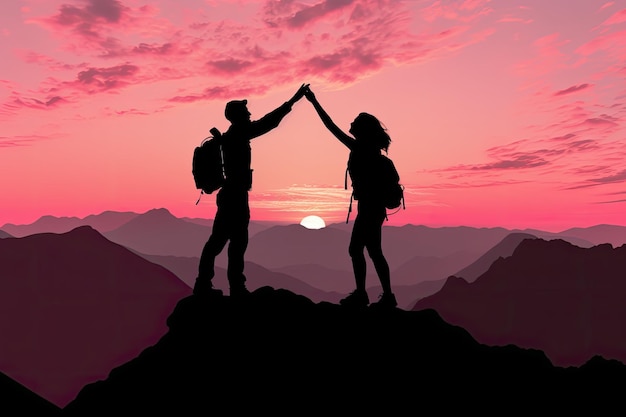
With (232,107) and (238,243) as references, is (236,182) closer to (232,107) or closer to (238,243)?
(238,243)

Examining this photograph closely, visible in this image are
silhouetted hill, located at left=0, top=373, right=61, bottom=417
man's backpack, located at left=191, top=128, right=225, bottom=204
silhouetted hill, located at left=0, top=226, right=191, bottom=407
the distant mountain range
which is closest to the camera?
man's backpack, located at left=191, top=128, right=225, bottom=204

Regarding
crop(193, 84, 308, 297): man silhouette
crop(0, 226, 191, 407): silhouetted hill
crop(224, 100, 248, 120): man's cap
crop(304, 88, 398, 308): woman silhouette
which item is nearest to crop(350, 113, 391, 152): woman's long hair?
crop(304, 88, 398, 308): woman silhouette

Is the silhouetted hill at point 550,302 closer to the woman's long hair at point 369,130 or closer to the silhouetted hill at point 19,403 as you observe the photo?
the silhouetted hill at point 19,403

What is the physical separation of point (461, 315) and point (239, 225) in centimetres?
11849

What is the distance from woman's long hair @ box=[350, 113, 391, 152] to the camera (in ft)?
31.3

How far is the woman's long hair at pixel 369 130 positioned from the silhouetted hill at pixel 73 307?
86814 mm

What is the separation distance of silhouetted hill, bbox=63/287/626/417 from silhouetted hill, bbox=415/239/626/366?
324ft

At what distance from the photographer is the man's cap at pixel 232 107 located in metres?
9.25

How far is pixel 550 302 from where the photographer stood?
12538 centimetres

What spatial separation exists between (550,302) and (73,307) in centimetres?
11076

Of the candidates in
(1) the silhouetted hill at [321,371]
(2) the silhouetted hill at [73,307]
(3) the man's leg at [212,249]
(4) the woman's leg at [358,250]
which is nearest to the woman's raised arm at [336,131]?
(4) the woman's leg at [358,250]

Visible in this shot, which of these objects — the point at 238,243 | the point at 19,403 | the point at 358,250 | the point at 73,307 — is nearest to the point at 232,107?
the point at 238,243

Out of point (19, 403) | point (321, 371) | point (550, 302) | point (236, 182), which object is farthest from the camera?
point (550, 302)

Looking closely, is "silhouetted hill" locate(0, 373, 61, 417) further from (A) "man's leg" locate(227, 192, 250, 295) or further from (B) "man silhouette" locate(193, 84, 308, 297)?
(B) "man silhouette" locate(193, 84, 308, 297)
